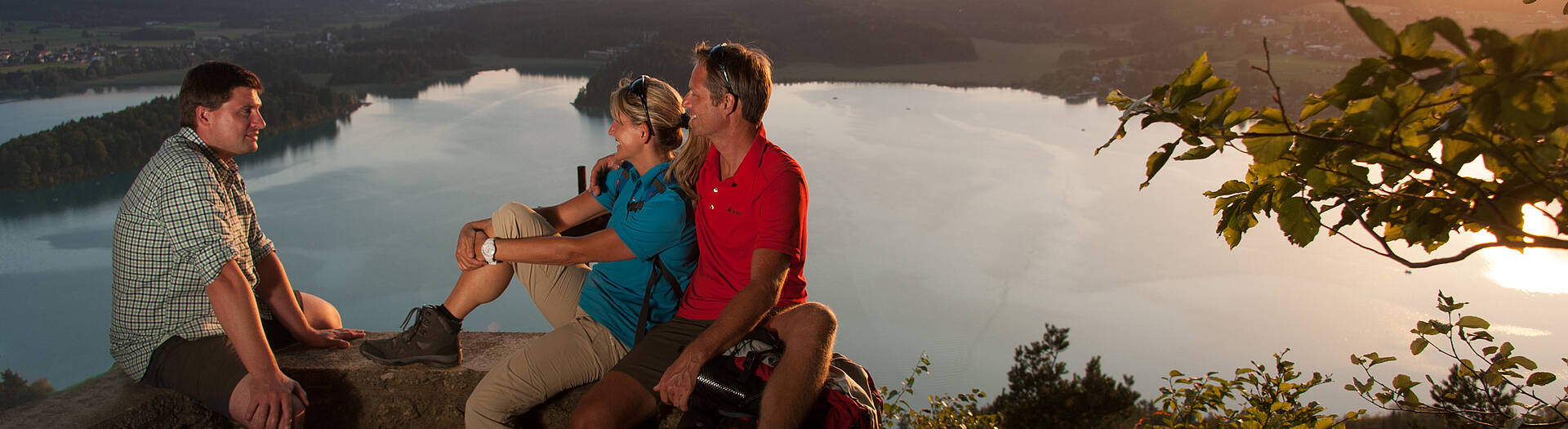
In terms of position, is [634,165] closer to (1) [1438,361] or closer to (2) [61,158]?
(1) [1438,361]

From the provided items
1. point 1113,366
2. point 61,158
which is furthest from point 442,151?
point 1113,366

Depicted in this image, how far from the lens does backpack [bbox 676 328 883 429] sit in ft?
5.75

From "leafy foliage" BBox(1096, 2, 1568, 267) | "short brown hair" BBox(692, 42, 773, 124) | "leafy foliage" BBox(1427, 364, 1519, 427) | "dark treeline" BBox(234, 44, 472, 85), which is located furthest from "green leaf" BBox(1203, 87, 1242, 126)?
"dark treeline" BBox(234, 44, 472, 85)

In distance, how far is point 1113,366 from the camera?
23.1 metres

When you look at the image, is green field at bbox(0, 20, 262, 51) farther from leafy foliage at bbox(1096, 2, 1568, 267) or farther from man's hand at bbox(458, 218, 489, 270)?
leafy foliage at bbox(1096, 2, 1568, 267)

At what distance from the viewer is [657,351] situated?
6.32ft

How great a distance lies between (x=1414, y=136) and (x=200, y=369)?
7.82 ft

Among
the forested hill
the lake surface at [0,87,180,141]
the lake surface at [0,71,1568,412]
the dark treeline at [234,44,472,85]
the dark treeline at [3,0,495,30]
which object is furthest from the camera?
the dark treeline at [3,0,495,30]

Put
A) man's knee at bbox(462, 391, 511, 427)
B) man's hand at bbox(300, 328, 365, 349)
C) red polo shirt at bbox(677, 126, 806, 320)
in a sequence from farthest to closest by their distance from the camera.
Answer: man's hand at bbox(300, 328, 365, 349), man's knee at bbox(462, 391, 511, 427), red polo shirt at bbox(677, 126, 806, 320)

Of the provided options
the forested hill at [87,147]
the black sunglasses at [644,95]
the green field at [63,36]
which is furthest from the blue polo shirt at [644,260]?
the green field at [63,36]

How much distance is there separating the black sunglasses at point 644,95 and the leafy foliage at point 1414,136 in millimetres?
1232

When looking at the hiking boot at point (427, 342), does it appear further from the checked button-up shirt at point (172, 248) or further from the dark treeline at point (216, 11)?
the dark treeline at point (216, 11)

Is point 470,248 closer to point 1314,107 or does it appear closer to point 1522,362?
point 1314,107

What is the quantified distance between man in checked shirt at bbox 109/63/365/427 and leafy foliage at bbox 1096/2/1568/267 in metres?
1.86
